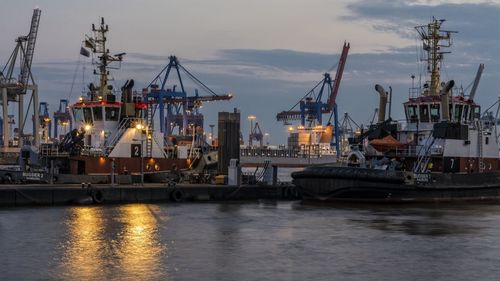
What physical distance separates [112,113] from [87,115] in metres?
1.46

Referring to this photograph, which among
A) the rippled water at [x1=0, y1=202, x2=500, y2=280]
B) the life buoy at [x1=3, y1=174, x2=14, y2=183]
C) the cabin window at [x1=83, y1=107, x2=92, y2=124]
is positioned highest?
the cabin window at [x1=83, y1=107, x2=92, y2=124]

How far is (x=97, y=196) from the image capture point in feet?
113

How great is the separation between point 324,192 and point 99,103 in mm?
13820

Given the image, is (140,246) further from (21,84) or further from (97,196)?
(21,84)

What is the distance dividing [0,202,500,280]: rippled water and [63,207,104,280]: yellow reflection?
0.03 m

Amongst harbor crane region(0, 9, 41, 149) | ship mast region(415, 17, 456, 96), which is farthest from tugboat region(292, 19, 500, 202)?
harbor crane region(0, 9, 41, 149)

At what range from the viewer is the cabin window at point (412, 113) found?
42219mm

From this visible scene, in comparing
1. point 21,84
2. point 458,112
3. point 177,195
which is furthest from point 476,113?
point 21,84

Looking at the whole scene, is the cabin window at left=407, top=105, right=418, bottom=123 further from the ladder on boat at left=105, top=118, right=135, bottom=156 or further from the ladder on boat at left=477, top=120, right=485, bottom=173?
the ladder on boat at left=105, top=118, right=135, bottom=156

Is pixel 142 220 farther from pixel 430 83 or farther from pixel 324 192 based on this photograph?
pixel 430 83

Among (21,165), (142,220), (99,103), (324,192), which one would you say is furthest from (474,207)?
(21,165)

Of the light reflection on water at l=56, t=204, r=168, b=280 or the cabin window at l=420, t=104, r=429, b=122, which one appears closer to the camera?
the light reflection on water at l=56, t=204, r=168, b=280

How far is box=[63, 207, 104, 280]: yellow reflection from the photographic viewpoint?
18.4m

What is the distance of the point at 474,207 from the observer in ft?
121
